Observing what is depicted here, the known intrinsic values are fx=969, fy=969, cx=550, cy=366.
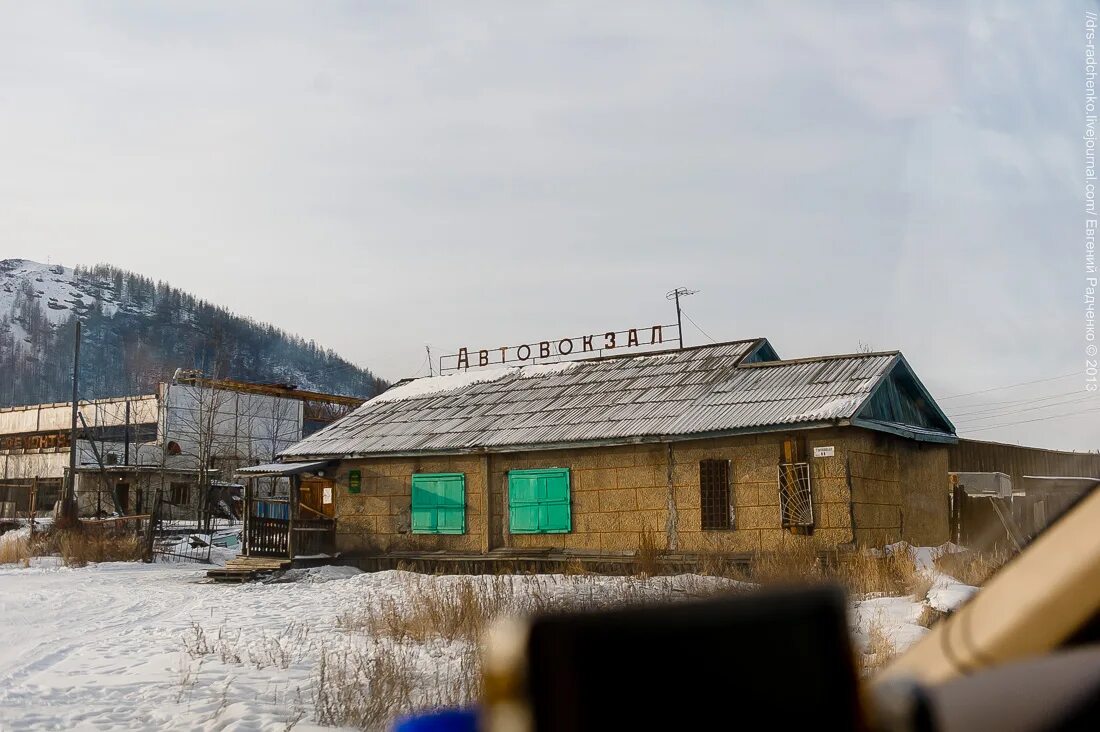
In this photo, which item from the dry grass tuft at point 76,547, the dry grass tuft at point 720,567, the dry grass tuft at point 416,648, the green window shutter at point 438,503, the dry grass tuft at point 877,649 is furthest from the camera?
the dry grass tuft at point 76,547

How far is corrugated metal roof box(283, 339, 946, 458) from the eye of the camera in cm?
1834

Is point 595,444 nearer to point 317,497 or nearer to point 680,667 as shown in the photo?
point 317,497

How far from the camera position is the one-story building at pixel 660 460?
685 inches

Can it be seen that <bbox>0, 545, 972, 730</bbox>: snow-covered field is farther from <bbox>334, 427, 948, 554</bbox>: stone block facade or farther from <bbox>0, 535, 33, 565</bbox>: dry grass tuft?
<bbox>0, 535, 33, 565</bbox>: dry grass tuft

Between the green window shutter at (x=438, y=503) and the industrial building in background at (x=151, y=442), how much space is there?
23.1 metres

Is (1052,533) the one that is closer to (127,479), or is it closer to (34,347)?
(127,479)

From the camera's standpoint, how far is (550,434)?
20.1 metres

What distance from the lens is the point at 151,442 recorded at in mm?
51938

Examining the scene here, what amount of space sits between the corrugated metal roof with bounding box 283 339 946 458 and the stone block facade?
0.43 metres

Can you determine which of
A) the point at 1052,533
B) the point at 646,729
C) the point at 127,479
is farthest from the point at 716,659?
the point at 127,479

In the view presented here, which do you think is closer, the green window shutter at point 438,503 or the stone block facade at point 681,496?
the stone block facade at point 681,496


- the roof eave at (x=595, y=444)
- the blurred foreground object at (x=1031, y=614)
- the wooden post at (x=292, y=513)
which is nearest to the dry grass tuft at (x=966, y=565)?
the roof eave at (x=595, y=444)

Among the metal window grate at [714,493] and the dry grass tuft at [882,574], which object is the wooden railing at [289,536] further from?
the dry grass tuft at [882,574]

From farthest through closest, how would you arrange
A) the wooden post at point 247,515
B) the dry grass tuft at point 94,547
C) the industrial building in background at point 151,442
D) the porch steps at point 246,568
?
the industrial building in background at point 151,442
the dry grass tuft at point 94,547
the wooden post at point 247,515
the porch steps at point 246,568
